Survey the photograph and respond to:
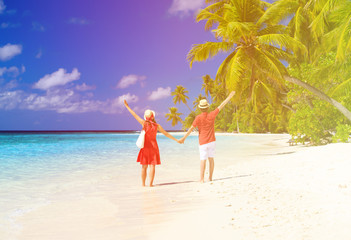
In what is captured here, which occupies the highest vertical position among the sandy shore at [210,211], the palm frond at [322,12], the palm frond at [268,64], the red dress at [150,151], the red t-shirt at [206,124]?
the palm frond at [322,12]

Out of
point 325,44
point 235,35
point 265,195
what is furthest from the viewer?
point 325,44

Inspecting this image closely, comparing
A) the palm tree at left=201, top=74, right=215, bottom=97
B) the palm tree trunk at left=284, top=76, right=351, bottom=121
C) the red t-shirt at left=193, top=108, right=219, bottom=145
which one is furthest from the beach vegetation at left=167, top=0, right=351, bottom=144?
the palm tree at left=201, top=74, right=215, bottom=97

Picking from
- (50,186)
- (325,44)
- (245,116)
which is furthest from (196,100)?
(50,186)

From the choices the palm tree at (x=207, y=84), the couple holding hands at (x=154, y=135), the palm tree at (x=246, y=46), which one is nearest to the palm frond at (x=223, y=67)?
the palm tree at (x=246, y=46)

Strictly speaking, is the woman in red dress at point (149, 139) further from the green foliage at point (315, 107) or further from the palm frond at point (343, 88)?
the green foliage at point (315, 107)

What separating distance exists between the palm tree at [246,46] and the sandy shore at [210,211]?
728cm

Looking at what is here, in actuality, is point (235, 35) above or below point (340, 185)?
above

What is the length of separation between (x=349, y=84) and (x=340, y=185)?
890cm

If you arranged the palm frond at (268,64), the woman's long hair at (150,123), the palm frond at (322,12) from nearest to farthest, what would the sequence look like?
the woman's long hair at (150,123), the palm frond at (322,12), the palm frond at (268,64)

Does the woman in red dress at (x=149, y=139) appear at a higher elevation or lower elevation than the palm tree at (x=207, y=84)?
lower

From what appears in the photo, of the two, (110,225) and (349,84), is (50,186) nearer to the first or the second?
(110,225)

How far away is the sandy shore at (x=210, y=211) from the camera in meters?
3.27

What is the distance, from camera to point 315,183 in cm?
561

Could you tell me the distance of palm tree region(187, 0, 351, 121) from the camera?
12.8 meters
